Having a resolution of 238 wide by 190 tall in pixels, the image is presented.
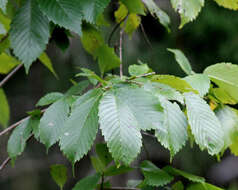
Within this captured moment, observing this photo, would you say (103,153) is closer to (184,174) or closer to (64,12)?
(184,174)

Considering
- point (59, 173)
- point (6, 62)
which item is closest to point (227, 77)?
point (59, 173)

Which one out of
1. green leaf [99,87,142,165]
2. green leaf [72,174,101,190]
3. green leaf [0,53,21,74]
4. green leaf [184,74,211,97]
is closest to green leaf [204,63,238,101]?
green leaf [184,74,211,97]

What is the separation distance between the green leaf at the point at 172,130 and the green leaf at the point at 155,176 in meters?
0.17

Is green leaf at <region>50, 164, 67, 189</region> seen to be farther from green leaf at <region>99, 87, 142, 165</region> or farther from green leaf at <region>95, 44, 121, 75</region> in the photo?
green leaf at <region>99, 87, 142, 165</region>

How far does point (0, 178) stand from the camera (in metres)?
3.60

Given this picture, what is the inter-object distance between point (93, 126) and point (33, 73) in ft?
10.9

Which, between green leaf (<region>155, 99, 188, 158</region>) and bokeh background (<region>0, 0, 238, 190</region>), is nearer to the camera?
green leaf (<region>155, 99, 188, 158</region>)

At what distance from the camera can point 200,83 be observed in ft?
2.14

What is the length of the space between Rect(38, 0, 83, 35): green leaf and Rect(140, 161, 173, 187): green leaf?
0.35m

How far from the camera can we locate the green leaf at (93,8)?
0.70 m

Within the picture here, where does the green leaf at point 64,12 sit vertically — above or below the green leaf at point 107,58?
above

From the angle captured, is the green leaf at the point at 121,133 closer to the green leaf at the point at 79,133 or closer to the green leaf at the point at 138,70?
the green leaf at the point at 79,133

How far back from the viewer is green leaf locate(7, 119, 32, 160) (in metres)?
0.74

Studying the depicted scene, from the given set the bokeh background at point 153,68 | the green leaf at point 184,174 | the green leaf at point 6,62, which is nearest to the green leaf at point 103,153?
the green leaf at point 184,174
